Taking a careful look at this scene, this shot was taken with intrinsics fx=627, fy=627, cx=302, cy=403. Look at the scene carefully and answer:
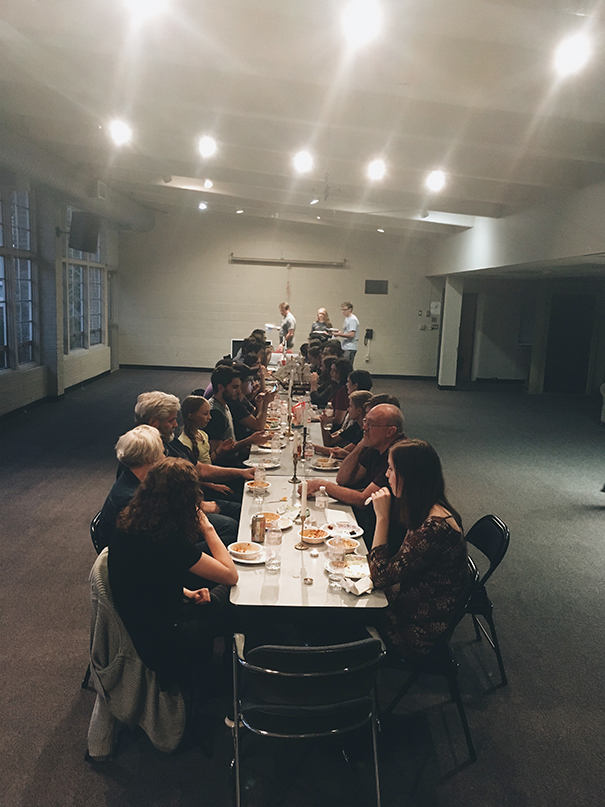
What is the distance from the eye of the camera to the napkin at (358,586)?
8.49ft

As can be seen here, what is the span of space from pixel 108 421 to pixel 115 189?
521 cm

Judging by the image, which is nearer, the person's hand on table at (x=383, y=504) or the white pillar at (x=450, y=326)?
the person's hand on table at (x=383, y=504)

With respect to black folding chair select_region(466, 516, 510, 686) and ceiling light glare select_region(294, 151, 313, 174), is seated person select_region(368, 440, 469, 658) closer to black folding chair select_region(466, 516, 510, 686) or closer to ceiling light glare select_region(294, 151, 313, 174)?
black folding chair select_region(466, 516, 510, 686)

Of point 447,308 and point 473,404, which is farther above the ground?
point 447,308

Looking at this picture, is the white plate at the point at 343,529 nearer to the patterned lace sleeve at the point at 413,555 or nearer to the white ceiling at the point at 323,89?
the patterned lace sleeve at the point at 413,555

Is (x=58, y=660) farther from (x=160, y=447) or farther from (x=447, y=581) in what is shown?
(x=447, y=581)

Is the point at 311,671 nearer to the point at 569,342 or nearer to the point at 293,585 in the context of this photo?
the point at 293,585

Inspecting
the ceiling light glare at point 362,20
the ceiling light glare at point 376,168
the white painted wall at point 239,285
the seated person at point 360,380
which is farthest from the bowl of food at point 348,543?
the white painted wall at point 239,285

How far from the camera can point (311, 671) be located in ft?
6.80

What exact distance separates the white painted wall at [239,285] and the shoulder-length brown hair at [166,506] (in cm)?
1280

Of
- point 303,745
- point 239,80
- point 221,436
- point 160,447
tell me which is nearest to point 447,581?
point 303,745

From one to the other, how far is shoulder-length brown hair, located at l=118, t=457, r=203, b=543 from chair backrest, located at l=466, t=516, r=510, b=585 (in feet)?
4.80

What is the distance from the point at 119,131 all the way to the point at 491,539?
5836 mm

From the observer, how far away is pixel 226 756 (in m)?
2.62
